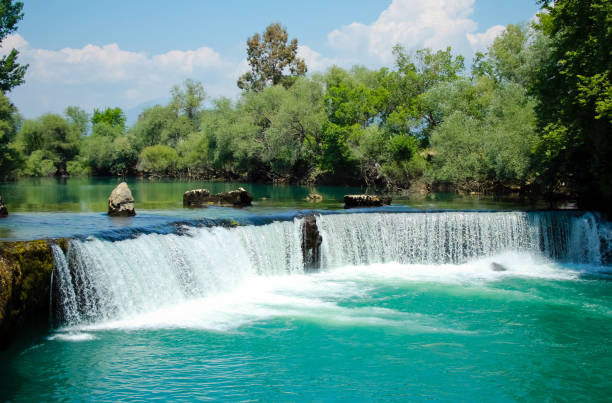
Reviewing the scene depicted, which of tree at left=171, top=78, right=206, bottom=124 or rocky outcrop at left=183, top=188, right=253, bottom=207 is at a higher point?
tree at left=171, top=78, right=206, bottom=124

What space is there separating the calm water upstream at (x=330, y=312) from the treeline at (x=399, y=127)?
4303 millimetres

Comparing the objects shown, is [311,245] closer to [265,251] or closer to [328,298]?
[265,251]

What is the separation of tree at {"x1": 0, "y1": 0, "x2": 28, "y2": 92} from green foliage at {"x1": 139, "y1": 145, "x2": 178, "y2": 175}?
2906 centimetres

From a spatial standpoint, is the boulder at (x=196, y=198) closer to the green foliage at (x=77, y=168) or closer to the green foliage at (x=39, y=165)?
the green foliage at (x=39, y=165)

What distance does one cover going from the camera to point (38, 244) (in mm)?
10180

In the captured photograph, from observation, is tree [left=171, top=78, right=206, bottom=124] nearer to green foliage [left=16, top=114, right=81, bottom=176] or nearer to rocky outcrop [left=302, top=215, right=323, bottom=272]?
green foliage [left=16, top=114, right=81, bottom=176]

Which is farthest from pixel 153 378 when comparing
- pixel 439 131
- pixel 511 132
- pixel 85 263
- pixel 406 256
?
pixel 439 131

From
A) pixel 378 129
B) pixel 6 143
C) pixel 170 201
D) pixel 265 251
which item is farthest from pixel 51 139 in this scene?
pixel 265 251

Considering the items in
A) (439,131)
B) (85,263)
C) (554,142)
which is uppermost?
(439,131)

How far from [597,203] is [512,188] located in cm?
1232

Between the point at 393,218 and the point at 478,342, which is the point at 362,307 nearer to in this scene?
the point at 478,342

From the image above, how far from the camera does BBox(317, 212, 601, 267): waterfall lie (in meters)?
17.6

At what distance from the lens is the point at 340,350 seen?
9680mm

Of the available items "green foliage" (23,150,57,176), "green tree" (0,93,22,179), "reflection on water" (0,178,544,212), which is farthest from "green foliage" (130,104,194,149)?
"reflection on water" (0,178,544,212)
